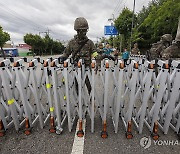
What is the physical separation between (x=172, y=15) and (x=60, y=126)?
44.7ft

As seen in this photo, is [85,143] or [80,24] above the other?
[80,24]

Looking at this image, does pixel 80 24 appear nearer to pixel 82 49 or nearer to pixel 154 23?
pixel 82 49

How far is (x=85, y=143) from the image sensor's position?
2539mm

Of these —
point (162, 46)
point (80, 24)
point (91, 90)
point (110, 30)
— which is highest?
point (110, 30)

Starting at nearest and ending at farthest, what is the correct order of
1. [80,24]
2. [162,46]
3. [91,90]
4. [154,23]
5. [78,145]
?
1. [78,145]
2. [91,90]
3. [80,24]
4. [162,46]
5. [154,23]

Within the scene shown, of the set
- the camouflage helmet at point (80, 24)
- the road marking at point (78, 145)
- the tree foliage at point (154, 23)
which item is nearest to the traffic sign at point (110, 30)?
the tree foliage at point (154, 23)

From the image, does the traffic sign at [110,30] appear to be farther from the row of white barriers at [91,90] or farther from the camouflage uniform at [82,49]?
the row of white barriers at [91,90]

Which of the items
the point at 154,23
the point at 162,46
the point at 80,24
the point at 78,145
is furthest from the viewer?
the point at 154,23

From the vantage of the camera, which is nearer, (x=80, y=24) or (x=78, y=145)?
(x=78, y=145)

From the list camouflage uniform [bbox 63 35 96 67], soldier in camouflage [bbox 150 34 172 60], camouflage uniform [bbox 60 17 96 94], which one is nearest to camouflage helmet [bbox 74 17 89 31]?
camouflage uniform [bbox 60 17 96 94]

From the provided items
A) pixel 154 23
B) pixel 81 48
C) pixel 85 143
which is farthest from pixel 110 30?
pixel 85 143

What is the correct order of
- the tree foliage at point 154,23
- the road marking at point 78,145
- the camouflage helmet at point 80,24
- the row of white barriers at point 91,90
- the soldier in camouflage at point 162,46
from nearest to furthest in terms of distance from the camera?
the road marking at point 78,145 → the row of white barriers at point 91,90 → the camouflage helmet at point 80,24 → the soldier in camouflage at point 162,46 → the tree foliage at point 154,23

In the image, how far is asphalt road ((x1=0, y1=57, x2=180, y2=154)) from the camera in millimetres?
2346

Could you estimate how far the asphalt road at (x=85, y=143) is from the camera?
7.70 feet
